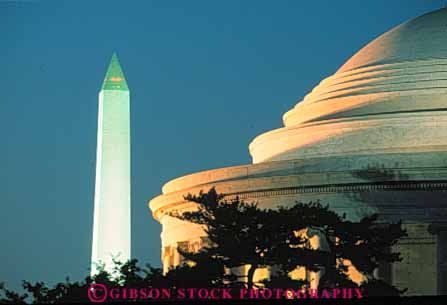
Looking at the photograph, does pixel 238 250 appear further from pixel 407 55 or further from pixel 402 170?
pixel 407 55

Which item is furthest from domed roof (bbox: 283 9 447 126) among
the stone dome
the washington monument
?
the washington monument

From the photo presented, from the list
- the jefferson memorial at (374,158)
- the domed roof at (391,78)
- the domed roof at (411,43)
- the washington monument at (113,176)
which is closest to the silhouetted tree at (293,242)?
the jefferson memorial at (374,158)

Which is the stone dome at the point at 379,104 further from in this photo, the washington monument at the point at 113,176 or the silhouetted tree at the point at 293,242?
the washington monument at the point at 113,176

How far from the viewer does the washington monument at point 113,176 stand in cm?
8788

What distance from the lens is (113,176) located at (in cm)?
8825

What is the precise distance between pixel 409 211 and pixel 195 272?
1184 cm

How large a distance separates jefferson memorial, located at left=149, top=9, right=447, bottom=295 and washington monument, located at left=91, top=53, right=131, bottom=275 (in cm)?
1491

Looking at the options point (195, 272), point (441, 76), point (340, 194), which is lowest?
point (195, 272)

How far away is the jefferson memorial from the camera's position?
61.7m

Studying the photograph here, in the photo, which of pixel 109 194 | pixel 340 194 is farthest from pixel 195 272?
pixel 109 194

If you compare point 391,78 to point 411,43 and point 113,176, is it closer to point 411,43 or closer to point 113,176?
point 411,43

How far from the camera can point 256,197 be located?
210 feet

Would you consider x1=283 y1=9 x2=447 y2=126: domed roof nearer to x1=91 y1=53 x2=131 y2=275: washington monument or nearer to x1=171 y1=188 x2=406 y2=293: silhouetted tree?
x1=171 y1=188 x2=406 y2=293: silhouetted tree

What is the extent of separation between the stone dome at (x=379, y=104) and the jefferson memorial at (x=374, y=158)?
0.12 ft
